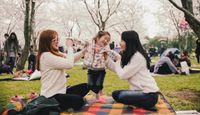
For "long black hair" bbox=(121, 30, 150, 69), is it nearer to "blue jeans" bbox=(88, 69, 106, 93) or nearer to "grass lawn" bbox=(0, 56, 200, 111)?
"blue jeans" bbox=(88, 69, 106, 93)

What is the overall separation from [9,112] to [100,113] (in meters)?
1.31

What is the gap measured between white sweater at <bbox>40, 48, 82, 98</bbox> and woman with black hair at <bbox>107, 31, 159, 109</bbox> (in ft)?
2.71

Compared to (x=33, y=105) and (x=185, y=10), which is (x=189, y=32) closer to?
(x=185, y=10)

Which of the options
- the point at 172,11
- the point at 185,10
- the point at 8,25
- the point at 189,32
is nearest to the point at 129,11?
the point at 172,11

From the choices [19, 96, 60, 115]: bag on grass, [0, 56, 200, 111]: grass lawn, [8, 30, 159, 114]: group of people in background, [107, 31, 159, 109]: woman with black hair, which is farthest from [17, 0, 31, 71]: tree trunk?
[19, 96, 60, 115]: bag on grass

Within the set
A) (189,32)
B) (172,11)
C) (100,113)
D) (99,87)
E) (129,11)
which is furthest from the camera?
(129,11)

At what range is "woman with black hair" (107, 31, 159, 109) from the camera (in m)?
5.62

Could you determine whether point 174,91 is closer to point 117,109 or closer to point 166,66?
point 117,109

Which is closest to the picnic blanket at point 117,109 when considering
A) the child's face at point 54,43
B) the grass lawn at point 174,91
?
the grass lawn at point 174,91

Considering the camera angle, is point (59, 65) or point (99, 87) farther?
point (99, 87)

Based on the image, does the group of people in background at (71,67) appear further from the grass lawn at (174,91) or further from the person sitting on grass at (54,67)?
the grass lawn at (174,91)

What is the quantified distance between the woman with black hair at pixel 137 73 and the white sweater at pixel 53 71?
2.71 ft

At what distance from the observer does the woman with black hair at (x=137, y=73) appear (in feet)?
18.5

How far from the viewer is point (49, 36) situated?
5.39m
